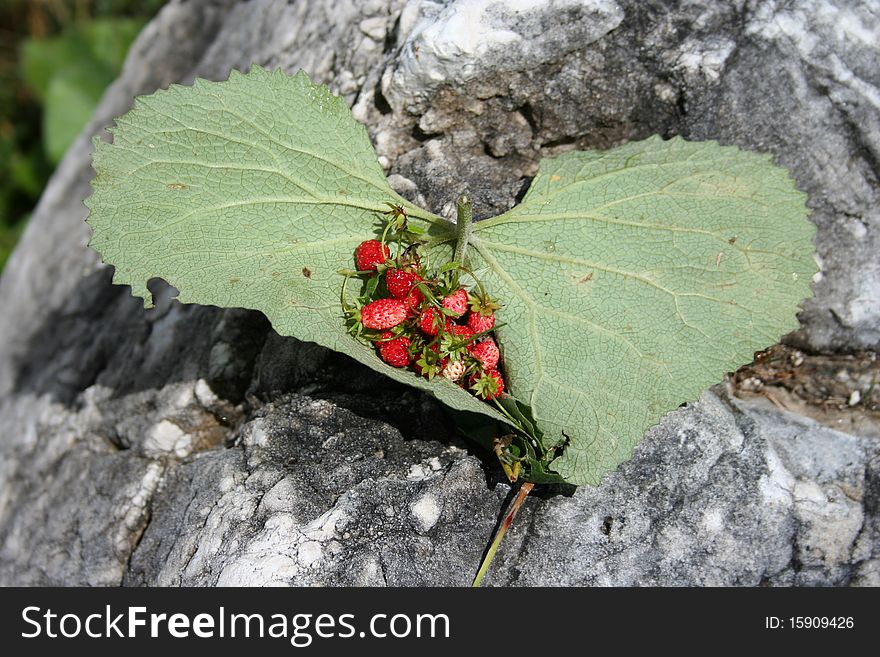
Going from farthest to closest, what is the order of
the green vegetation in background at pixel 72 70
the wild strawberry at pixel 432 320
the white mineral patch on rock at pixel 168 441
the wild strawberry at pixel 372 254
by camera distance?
the green vegetation in background at pixel 72 70 → the white mineral patch on rock at pixel 168 441 → the wild strawberry at pixel 372 254 → the wild strawberry at pixel 432 320

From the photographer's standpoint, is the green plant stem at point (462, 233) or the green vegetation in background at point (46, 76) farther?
the green vegetation in background at point (46, 76)

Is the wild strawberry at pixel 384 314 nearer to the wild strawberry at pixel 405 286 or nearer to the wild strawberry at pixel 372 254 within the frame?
the wild strawberry at pixel 405 286

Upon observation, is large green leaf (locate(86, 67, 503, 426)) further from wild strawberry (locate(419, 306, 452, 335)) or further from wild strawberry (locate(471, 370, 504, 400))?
wild strawberry (locate(471, 370, 504, 400))

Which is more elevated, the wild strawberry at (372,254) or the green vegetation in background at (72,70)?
the wild strawberry at (372,254)

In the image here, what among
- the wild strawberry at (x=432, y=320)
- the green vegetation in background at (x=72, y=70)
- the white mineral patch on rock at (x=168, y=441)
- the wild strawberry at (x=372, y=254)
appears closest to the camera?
the wild strawberry at (x=432, y=320)

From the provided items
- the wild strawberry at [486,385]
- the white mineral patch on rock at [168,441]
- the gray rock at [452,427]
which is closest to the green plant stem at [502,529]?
the gray rock at [452,427]

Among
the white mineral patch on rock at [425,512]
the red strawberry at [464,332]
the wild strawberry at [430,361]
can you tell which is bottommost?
the white mineral patch on rock at [425,512]
